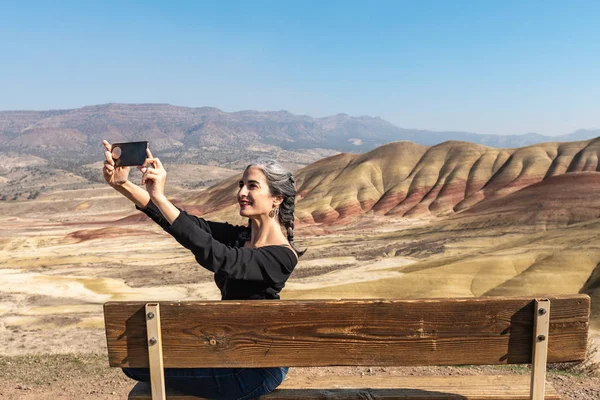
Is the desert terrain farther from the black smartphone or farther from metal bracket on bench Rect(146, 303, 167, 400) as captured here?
the black smartphone

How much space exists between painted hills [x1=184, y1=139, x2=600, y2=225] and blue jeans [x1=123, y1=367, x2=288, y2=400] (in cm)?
5083

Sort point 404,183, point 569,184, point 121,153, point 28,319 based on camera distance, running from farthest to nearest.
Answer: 1. point 404,183
2. point 569,184
3. point 28,319
4. point 121,153

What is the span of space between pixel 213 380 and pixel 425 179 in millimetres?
72355

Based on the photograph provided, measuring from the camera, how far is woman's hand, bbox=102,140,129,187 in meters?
3.20

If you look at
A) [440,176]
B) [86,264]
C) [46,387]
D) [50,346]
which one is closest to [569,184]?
[440,176]

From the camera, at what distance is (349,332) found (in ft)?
9.32

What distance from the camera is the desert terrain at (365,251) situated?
1494cm

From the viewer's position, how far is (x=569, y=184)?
4803cm

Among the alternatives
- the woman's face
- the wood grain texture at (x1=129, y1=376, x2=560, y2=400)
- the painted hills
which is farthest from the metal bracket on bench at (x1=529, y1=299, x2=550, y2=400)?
the painted hills

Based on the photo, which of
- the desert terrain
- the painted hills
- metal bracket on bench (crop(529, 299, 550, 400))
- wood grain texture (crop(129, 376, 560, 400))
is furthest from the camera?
the painted hills

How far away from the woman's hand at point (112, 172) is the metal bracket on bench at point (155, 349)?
910 millimetres

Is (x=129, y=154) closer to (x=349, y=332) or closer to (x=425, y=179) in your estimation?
(x=349, y=332)

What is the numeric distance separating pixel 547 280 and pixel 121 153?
23646 mm

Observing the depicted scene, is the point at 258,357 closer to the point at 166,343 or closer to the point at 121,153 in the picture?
the point at 166,343
